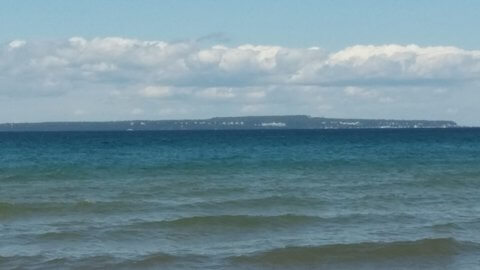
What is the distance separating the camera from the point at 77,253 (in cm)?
1834

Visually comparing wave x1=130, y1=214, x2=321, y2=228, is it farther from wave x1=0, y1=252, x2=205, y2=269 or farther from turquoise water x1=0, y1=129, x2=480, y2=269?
wave x1=0, y1=252, x2=205, y2=269

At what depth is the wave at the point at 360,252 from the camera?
1777cm

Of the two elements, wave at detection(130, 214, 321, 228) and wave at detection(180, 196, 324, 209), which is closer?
wave at detection(130, 214, 321, 228)

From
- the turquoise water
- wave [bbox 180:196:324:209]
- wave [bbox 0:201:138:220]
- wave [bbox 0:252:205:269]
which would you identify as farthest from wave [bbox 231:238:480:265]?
wave [bbox 0:201:138:220]

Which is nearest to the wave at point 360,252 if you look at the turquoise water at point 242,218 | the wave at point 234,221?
the turquoise water at point 242,218

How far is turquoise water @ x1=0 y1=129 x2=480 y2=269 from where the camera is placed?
17.8m

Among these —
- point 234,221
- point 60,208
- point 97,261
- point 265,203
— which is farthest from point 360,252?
point 60,208

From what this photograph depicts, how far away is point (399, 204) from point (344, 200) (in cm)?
172

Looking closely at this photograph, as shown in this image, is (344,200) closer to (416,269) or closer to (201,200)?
(201,200)

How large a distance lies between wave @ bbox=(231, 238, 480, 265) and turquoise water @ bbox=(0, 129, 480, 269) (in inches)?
0.9

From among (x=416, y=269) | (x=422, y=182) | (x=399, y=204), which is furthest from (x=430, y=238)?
(x=422, y=182)

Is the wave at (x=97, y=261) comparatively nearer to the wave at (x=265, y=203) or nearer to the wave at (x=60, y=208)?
the wave at (x=60, y=208)

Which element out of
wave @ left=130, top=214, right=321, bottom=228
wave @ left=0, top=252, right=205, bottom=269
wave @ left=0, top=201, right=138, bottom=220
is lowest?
wave @ left=0, top=252, right=205, bottom=269

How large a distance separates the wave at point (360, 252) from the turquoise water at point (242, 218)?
0.08 feet
